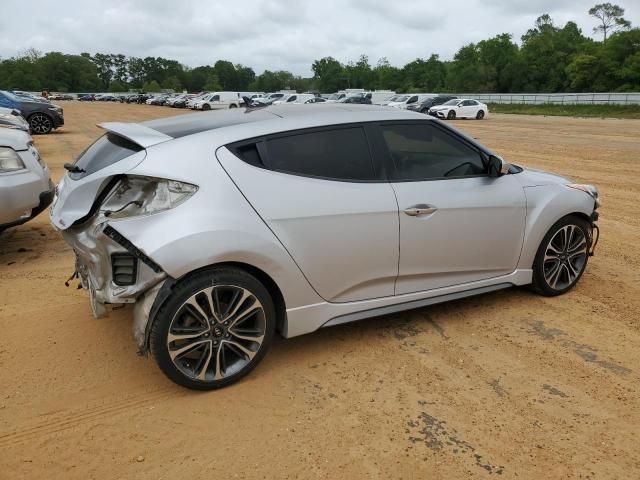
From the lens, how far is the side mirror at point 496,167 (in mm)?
3969

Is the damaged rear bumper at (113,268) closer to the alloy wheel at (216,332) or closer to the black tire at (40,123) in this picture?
the alloy wheel at (216,332)

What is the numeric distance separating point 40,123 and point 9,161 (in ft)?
55.4

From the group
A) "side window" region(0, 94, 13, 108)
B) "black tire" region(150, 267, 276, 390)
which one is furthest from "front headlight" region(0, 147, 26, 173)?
"side window" region(0, 94, 13, 108)

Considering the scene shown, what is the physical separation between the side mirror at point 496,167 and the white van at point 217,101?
4512 cm

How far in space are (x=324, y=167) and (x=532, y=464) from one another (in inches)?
79.1

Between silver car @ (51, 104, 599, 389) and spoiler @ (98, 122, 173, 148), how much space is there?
0.01 metres

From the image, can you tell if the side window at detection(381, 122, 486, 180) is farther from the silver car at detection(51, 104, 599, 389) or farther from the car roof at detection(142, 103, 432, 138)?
the car roof at detection(142, 103, 432, 138)

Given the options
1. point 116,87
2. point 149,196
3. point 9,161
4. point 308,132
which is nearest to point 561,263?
point 308,132

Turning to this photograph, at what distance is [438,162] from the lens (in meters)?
3.85

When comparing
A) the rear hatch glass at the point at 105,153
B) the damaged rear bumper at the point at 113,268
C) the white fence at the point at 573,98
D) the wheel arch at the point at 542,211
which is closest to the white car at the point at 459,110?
the white fence at the point at 573,98

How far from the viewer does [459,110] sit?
3500 cm

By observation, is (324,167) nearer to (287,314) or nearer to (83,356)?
(287,314)

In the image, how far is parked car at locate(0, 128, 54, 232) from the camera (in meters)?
4.93

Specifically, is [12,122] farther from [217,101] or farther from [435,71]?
[435,71]
